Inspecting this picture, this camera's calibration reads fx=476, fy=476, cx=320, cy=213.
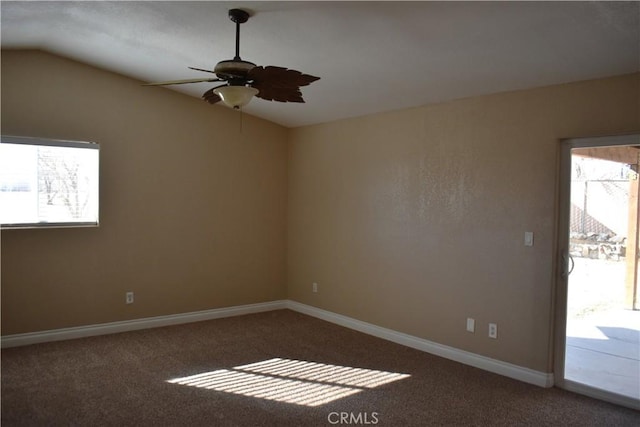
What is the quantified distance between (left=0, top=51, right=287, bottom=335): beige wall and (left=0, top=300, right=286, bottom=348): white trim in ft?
0.21

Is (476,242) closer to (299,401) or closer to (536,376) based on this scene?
(536,376)

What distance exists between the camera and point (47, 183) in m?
4.55

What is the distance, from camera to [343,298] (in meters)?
5.51

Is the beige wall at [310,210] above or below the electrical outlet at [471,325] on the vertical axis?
above

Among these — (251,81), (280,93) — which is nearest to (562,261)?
(280,93)

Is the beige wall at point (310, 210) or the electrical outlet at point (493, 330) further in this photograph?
the electrical outlet at point (493, 330)

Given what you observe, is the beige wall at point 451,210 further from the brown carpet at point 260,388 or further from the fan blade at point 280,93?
the fan blade at point 280,93

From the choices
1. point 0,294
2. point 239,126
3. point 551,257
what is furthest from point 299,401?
point 239,126

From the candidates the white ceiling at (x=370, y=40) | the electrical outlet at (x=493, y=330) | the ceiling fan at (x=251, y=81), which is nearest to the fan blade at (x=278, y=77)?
the ceiling fan at (x=251, y=81)

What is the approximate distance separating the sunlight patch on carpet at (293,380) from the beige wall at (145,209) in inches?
69.2

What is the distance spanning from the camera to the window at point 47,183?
14.3 feet

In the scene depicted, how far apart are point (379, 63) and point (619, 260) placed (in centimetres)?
235
